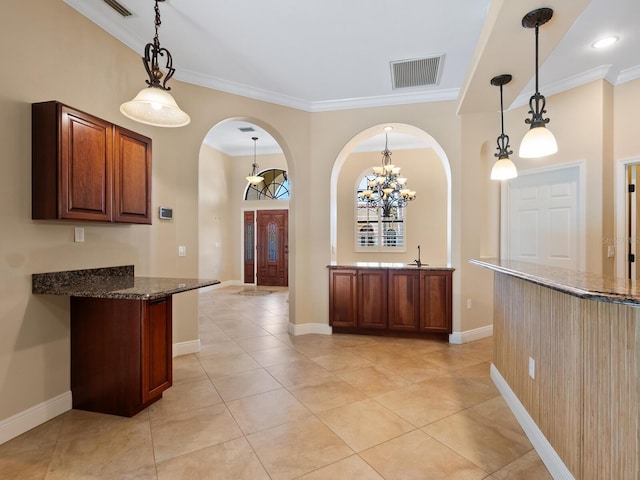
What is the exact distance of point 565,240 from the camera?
13.5 feet

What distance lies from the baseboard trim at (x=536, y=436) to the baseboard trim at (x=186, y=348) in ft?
10.3

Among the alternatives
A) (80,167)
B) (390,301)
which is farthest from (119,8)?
(390,301)

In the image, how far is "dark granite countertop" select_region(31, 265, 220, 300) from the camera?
89.5 inches

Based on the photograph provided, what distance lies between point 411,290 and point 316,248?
139 cm

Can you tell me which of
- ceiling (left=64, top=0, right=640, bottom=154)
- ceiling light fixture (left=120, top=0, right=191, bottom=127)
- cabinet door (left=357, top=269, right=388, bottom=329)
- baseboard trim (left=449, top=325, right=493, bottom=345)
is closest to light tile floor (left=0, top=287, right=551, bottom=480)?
baseboard trim (left=449, top=325, right=493, bottom=345)

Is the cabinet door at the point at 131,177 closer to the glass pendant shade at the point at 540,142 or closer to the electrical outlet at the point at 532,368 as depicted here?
the glass pendant shade at the point at 540,142

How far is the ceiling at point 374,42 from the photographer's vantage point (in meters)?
2.63

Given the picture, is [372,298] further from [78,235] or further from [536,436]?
[78,235]

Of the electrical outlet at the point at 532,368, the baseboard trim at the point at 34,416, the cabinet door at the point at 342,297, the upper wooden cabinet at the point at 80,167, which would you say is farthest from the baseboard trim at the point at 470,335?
the baseboard trim at the point at 34,416

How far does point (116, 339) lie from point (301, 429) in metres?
1.48

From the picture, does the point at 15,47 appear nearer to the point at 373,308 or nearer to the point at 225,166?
the point at 373,308

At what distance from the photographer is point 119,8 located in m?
2.80

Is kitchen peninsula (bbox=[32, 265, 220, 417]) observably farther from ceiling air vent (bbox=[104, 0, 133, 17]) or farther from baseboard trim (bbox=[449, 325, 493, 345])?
baseboard trim (bbox=[449, 325, 493, 345])

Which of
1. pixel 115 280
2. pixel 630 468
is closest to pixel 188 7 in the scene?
pixel 115 280
